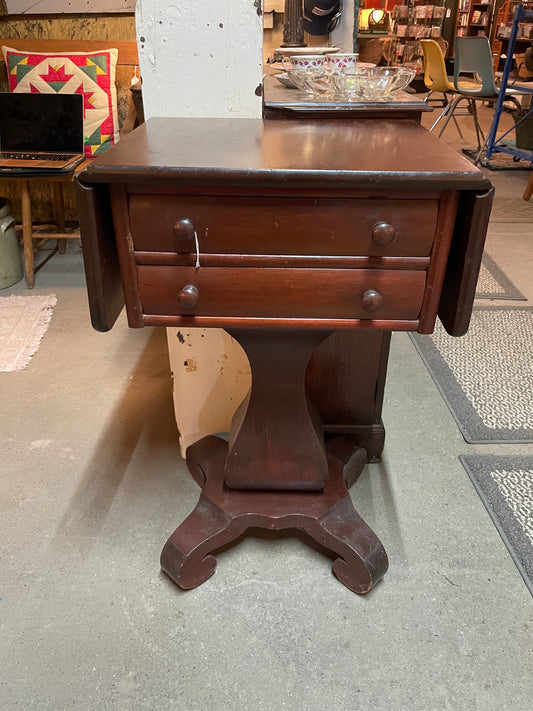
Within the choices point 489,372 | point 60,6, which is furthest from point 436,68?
point 489,372

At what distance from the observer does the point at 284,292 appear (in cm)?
90

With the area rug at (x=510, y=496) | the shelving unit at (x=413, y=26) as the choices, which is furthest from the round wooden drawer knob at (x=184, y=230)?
the shelving unit at (x=413, y=26)

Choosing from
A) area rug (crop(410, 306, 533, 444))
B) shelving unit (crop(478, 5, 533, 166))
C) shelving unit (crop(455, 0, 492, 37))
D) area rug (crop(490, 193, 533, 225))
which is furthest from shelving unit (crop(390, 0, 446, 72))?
area rug (crop(410, 306, 533, 444))

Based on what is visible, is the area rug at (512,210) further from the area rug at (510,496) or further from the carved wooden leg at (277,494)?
the carved wooden leg at (277,494)

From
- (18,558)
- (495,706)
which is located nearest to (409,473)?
(495,706)

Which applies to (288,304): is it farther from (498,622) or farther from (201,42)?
(498,622)

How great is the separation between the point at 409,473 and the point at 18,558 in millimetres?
969

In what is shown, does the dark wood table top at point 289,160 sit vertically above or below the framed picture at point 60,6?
below

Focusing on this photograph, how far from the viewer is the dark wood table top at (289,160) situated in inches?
31.2

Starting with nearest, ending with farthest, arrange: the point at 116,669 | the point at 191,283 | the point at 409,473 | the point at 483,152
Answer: the point at 191,283
the point at 116,669
the point at 409,473
the point at 483,152

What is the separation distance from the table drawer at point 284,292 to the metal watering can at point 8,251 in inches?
71.9

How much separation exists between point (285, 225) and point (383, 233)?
0.15 m

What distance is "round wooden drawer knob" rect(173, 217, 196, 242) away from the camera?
850mm

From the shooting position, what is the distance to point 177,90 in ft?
3.93
